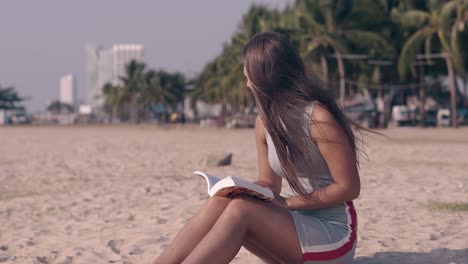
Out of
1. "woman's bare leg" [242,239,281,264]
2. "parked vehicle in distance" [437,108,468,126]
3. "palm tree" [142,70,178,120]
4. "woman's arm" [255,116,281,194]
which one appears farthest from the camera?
"palm tree" [142,70,178,120]

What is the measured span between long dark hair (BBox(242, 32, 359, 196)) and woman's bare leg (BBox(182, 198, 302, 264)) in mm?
184

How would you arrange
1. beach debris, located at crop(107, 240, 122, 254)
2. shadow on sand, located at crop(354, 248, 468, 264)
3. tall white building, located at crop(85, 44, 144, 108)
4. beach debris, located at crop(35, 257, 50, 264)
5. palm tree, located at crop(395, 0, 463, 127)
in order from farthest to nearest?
tall white building, located at crop(85, 44, 144, 108), palm tree, located at crop(395, 0, 463, 127), beach debris, located at crop(107, 240, 122, 254), beach debris, located at crop(35, 257, 50, 264), shadow on sand, located at crop(354, 248, 468, 264)

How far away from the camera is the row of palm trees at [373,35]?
3356cm

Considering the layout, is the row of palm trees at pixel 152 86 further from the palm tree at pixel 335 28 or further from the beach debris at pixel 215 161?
the beach debris at pixel 215 161

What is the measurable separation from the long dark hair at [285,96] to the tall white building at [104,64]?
140 m

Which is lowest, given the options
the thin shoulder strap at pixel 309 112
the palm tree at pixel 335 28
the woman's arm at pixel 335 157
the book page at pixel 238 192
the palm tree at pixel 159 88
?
the book page at pixel 238 192

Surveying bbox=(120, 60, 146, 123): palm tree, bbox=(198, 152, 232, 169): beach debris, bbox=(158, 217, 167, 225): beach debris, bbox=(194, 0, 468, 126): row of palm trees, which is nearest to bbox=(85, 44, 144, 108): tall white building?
bbox=(120, 60, 146, 123): palm tree

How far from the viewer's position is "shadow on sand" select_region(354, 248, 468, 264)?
151 inches

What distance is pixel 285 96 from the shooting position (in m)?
2.97

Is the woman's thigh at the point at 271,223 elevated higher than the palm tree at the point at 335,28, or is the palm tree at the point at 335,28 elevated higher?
the palm tree at the point at 335,28

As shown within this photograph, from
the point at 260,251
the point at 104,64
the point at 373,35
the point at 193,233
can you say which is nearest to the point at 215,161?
the point at 260,251

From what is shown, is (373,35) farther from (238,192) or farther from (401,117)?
(238,192)

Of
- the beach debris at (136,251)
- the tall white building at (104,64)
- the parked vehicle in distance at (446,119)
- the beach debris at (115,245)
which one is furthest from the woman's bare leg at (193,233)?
the tall white building at (104,64)

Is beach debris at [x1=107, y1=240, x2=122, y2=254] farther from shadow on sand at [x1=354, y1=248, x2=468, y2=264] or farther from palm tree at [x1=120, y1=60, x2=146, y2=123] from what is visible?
palm tree at [x1=120, y1=60, x2=146, y2=123]
